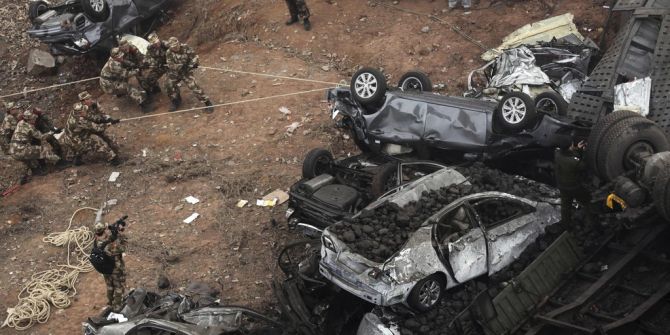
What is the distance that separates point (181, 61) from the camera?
12.0 m

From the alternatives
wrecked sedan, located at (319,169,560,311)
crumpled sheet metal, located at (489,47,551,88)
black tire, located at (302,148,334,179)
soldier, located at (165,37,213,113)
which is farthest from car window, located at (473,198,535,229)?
soldier, located at (165,37,213,113)

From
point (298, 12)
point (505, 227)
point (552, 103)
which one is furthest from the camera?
point (298, 12)

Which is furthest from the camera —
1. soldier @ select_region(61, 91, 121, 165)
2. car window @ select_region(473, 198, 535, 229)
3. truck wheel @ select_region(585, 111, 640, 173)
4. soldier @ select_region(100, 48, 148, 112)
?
soldier @ select_region(100, 48, 148, 112)

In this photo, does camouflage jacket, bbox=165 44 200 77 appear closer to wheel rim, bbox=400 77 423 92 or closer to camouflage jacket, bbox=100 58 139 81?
camouflage jacket, bbox=100 58 139 81

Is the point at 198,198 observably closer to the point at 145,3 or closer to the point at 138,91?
the point at 138,91

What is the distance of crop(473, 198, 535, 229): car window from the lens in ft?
23.5

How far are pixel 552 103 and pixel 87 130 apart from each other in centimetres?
769

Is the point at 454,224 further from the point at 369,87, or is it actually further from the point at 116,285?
the point at 116,285

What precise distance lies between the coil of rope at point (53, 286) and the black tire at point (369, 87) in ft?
14.8

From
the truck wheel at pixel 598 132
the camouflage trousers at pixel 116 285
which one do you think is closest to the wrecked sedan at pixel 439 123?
the truck wheel at pixel 598 132

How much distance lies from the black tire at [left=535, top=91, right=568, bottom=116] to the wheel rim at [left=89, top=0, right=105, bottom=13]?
9190 millimetres

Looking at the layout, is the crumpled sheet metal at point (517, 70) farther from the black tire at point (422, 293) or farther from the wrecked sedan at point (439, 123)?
the black tire at point (422, 293)

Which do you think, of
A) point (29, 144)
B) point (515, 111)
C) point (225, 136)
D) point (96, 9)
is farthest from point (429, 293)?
point (96, 9)

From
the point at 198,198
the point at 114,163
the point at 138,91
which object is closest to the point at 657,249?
the point at 198,198
